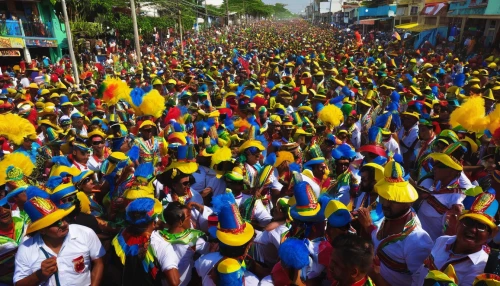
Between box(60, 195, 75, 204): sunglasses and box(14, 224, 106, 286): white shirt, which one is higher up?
box(60, 195, 75, 204): sunglasses

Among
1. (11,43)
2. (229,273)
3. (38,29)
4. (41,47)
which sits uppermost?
(38,29)

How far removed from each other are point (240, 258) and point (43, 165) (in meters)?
4.10

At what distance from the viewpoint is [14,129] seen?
5730 mm

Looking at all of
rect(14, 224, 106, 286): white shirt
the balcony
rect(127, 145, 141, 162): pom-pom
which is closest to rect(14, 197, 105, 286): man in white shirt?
rect(14, 224, 106, 286): white shirt

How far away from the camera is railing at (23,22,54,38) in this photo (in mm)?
22602

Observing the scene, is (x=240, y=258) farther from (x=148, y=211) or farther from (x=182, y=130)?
(x=182, y=130)

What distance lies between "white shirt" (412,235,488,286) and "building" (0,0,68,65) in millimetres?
24002

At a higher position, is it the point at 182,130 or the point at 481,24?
the point at 481,24

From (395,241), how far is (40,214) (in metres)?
2.70

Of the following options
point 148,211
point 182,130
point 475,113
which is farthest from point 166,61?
point 148,211

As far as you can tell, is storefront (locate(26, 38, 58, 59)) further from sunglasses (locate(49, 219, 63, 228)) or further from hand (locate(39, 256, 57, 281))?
hand (locate(39, 256, 57, 281))

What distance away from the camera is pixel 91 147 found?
5.36 m

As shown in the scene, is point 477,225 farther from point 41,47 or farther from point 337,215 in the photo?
point 41,47

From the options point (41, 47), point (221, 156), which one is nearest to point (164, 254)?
point (221, 156)
